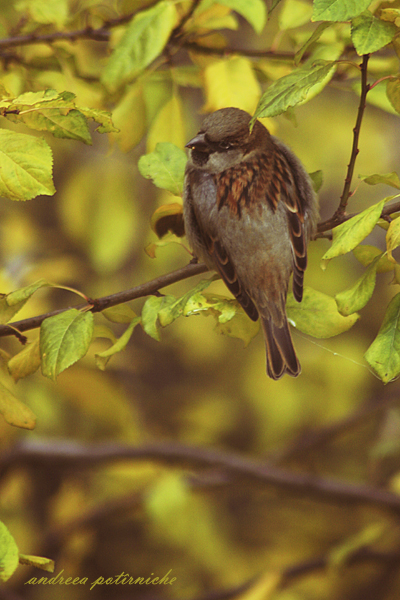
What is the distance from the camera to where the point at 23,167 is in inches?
46.3

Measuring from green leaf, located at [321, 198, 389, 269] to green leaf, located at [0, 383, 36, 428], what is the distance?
734mm

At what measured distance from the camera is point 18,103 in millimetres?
1117

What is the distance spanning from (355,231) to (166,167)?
66 cm

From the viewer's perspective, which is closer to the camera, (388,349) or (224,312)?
(388,349)

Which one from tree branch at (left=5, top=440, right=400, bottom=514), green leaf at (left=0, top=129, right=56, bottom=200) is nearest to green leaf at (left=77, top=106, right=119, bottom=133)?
green leaf at (left=0, top=129, right=56, bottom=200)

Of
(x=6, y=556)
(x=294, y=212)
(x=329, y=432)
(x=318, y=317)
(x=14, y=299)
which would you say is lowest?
(x=329, y=432)

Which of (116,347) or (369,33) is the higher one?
(369,33)

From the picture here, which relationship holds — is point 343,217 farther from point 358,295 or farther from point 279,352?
point 279,352

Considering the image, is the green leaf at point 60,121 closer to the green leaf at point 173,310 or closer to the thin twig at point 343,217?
the green leaf at point 173,310

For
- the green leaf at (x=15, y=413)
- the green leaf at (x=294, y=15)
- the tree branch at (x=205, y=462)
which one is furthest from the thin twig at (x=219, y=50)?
the tree branch at (x=205, y=462)

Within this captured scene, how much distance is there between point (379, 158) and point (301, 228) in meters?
2.74

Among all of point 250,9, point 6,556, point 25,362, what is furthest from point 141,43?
point 6,556

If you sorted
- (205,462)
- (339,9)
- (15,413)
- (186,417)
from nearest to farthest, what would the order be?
(339,9) → (15,413) → (205,462) → (186,417)

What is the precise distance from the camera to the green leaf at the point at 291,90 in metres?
1.11
